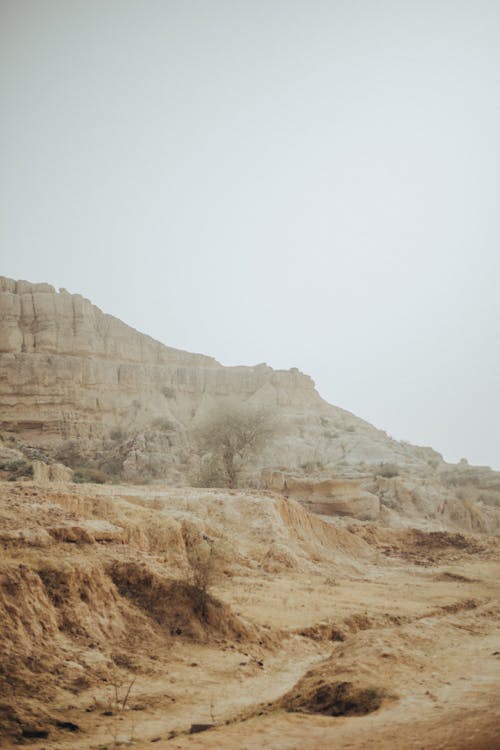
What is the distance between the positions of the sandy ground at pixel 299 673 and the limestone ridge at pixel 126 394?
3005 centimetres

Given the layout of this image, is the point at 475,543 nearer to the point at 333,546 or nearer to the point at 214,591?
the point at 333,546

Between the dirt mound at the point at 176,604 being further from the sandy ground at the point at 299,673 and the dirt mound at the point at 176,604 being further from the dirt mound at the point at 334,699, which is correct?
the dirt mound at the point at 334,699

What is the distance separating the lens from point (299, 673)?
25.3 ft

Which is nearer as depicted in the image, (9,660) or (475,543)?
(9,660)

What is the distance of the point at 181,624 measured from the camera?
862 centimetres

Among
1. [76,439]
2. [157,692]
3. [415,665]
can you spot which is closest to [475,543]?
[415,665]

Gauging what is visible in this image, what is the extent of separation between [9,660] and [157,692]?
5.61 ft

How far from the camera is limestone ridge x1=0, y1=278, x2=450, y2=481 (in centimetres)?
4952

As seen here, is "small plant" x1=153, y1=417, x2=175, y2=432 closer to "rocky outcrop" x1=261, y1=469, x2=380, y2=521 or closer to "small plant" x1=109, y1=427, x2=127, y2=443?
"small plant" x1=109, y1=427, x2=127, y2=443

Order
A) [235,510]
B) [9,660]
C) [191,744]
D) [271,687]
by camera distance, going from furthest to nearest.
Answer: [235,510], [271,687], [9,660], [191,744]

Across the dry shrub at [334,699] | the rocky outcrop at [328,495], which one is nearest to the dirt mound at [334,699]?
the dry shrub at [334,699]

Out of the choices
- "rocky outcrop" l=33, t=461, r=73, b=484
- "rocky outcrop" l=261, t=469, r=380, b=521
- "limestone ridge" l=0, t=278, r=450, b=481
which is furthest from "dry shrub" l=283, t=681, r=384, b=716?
"limestone ridge" l=0, t=278, r=450, b=481

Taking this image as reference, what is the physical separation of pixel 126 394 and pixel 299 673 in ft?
167

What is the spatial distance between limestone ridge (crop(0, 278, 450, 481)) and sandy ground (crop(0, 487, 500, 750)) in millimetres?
30052
